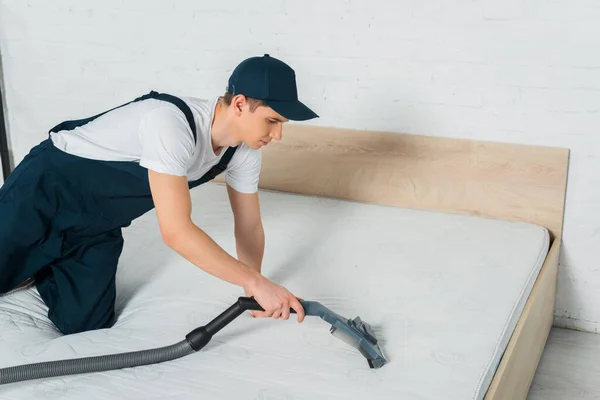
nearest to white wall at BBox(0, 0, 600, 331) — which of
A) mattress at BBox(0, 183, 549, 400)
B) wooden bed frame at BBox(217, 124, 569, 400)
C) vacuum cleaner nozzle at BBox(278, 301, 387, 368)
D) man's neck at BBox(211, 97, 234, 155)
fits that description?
wooden bed frame at BBox(217, 124, 569, 400)

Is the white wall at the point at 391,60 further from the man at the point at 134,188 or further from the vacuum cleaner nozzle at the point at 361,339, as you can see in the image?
the vacuum cleaner nozzle at the point at 361,339

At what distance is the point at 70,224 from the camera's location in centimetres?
193

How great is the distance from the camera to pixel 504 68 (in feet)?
8.27

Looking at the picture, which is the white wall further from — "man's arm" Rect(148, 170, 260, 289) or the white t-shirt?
"man's arm" Rect(148, 170, 260, 289)

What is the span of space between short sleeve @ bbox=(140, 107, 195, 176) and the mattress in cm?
44

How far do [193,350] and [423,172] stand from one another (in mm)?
1326

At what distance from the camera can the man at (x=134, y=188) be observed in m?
1.68

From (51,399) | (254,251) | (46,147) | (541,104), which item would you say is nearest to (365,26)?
(541,104)

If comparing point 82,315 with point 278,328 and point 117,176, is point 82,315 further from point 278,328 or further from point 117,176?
point 278,328

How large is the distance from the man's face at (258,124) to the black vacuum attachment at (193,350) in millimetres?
379

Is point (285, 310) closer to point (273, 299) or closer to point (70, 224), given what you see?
point (273, 299)

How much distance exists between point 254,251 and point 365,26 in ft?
3.51

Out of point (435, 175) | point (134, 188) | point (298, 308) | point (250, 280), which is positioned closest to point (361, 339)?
point (298, 308)

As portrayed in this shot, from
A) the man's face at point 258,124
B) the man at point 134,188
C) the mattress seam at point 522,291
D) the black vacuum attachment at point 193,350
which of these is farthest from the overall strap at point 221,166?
the mattress seam at point 522,291
